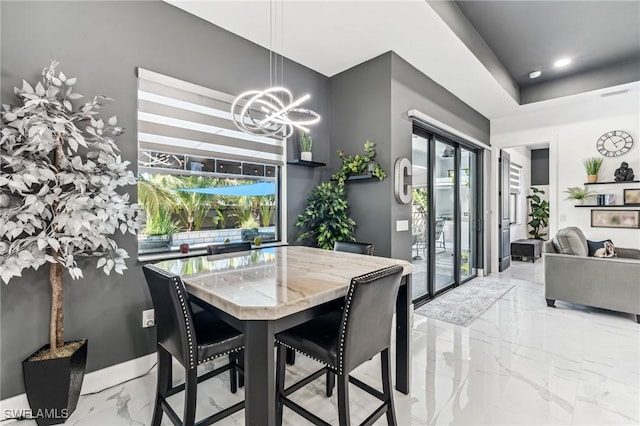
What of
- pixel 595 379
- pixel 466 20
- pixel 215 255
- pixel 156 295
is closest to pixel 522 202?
pixel 466 20

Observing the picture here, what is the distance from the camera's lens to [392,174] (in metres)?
3.23

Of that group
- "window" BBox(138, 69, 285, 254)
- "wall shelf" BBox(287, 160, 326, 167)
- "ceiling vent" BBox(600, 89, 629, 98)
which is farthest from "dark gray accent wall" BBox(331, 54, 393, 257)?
"ceiling vent" BBox(600, 89, 629, 98)

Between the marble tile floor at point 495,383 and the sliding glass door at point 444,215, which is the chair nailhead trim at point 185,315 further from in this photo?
the sliding glass door at point 444,215

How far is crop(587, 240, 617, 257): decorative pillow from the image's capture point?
347 cm

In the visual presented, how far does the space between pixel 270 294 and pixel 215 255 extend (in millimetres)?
1187

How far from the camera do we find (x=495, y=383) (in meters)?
2.15

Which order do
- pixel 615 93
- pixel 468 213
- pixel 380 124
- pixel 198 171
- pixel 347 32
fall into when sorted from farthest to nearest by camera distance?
pixel 468 213
pixel 615 93
pixel 380 124
pixel 347 32
pixel 198 171

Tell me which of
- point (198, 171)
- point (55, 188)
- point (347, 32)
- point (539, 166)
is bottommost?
point (55, 188)

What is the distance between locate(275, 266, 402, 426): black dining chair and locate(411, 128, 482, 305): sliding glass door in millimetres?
2354

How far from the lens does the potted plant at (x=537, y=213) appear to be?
7.85 meters

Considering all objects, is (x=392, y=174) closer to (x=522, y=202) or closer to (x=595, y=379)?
(x=595, y=379)

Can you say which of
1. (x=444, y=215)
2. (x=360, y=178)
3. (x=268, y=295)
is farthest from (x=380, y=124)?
(x=268, y=295)

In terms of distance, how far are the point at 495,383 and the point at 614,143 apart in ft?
15.1

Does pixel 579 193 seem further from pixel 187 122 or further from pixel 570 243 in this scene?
pixel 187 122
